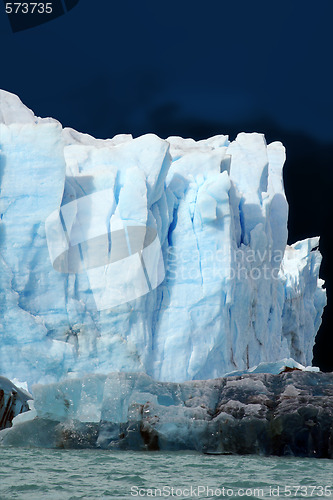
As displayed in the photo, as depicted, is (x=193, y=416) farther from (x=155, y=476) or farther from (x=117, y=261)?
(x=117, y=261)

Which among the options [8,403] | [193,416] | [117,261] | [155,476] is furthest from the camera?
[117,261]

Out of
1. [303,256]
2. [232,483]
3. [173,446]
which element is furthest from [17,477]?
[303,256]

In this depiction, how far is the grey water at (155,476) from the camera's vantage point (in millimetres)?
4113

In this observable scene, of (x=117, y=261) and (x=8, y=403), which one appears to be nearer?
(x=8, y=403)

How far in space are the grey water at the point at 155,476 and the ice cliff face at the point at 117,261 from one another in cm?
383

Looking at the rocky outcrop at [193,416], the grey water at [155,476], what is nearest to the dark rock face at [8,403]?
the rocky outcrop at [193,416]

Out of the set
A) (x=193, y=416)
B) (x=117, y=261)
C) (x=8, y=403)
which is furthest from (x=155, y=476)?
(x=117, y=261)

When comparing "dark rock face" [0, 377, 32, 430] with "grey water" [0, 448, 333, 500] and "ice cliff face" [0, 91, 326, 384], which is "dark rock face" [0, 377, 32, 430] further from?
"ice cliff face" [0, 91, 326, 384]

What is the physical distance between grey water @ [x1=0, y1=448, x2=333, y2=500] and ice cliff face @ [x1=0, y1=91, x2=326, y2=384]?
383 centimetres

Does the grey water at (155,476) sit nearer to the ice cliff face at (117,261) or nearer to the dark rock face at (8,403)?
the dark rock face at (8,403)

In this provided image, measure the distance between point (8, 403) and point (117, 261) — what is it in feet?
10.8

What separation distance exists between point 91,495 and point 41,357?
5759 millimetres

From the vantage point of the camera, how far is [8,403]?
7516 mm

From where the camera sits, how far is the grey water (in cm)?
411
